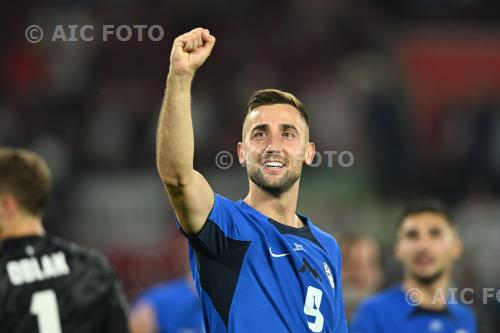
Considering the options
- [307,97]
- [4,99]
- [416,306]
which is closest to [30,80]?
[4,99]

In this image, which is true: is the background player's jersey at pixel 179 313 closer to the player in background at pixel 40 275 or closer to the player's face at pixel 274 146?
the player in background at pixel 40 275

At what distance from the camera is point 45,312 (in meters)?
5.25

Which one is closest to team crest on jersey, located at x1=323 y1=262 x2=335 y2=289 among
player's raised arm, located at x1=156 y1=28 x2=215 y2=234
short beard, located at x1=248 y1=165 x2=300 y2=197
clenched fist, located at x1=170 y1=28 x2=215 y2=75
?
short beard, located at x1=248 y1=165 x2=300 y2=197

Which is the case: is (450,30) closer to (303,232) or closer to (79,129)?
(79,129)

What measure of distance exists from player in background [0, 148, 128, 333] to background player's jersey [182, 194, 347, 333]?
1.43 m

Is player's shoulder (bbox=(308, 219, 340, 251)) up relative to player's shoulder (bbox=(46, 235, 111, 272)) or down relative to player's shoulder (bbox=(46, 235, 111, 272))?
up

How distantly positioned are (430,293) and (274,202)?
2538mm

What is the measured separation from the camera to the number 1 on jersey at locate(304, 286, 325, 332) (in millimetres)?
4168

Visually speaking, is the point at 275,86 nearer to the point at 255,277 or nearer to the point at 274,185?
the point at 274,185

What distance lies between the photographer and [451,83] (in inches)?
616

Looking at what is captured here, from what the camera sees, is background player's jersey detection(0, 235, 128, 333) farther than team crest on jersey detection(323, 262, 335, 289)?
Yes

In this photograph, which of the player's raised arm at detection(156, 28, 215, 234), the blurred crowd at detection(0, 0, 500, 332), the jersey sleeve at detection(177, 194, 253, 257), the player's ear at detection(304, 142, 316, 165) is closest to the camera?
the player's raised arm at detection(156, 28, 215, 234)

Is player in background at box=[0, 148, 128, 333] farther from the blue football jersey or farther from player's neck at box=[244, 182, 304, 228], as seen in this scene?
the blue football jersey

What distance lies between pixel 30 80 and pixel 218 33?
2709 mm
